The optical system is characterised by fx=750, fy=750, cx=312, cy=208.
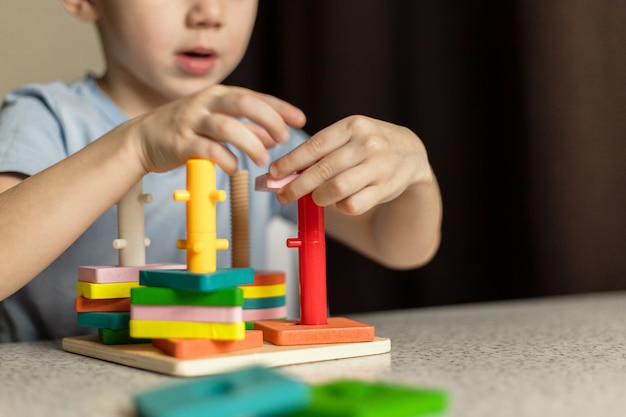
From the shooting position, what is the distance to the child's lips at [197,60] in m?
1.01

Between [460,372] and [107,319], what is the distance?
0.99 feet

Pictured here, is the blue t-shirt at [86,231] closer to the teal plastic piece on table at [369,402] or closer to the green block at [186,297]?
the green block at [186,297]

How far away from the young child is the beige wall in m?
0.33

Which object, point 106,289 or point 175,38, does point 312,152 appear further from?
point 175,38

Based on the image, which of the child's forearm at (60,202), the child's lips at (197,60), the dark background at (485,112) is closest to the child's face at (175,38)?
the child's lips at (197,60)

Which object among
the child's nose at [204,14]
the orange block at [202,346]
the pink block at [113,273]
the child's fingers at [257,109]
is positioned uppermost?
the child's nose at [204,14]

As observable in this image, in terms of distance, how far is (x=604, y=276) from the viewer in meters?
1.48

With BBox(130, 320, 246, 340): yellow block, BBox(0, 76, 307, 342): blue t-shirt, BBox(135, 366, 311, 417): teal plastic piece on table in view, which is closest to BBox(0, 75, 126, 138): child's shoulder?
BBox(0, 76, 307, 342): blue t-shirt

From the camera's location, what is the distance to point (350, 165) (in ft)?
2.20

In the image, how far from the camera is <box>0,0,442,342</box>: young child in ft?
2.12

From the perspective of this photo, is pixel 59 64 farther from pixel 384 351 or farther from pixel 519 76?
pixel 384 351

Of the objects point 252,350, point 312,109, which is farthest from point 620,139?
point 252,350

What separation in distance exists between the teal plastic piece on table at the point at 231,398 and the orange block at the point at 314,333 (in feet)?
0.68

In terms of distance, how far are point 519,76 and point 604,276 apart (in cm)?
43
